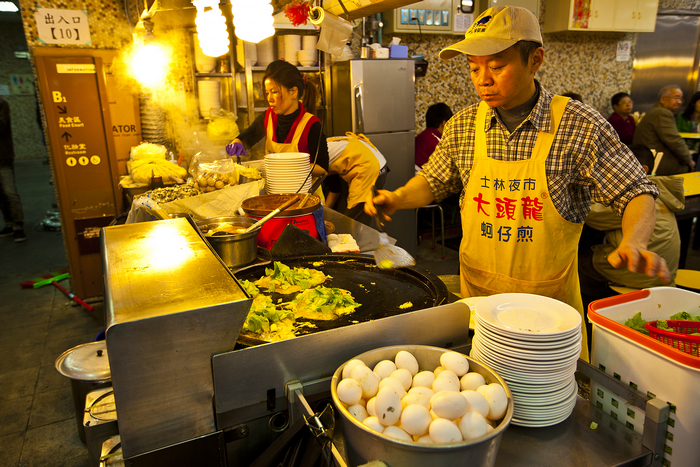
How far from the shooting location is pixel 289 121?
3.90 m

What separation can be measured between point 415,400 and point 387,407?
72 mm

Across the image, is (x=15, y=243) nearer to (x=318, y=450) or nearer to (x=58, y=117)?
(x=58, y=117)

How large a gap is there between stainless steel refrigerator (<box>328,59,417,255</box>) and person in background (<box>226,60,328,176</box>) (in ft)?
5.61

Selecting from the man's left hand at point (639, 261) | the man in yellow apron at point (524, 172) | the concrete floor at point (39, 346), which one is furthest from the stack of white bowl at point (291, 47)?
the man's left hand at point (639, 261)

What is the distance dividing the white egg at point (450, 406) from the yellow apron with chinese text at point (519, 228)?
4.05 feet

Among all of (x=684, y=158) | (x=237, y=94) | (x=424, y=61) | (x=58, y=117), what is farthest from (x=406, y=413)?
(x=684, y=158)

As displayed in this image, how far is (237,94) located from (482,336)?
17.0ft

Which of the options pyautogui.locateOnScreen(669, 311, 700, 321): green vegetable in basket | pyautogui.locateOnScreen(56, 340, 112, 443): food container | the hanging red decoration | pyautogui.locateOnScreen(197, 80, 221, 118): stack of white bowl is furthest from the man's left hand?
pyautogui.locateOnScreen(197, 80, 221, 118): stack of white bowl

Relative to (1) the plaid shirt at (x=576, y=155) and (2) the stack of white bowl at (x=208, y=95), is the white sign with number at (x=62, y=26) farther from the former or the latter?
(1) the plaid shirt at (x=576, y=155)

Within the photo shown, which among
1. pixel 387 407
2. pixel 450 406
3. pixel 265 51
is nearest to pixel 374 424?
pixel 387 407

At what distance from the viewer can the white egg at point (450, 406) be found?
85 cm

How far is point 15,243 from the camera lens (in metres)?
6.66

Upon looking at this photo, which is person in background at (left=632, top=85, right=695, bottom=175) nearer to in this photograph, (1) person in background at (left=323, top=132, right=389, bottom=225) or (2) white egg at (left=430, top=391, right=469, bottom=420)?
(1) person in background at (left=323, top=132, right=389, bottom=225)

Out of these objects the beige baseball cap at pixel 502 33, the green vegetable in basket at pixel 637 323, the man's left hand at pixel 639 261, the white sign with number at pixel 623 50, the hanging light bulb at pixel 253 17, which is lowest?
the green vegetable in basket at pixel 637 323
